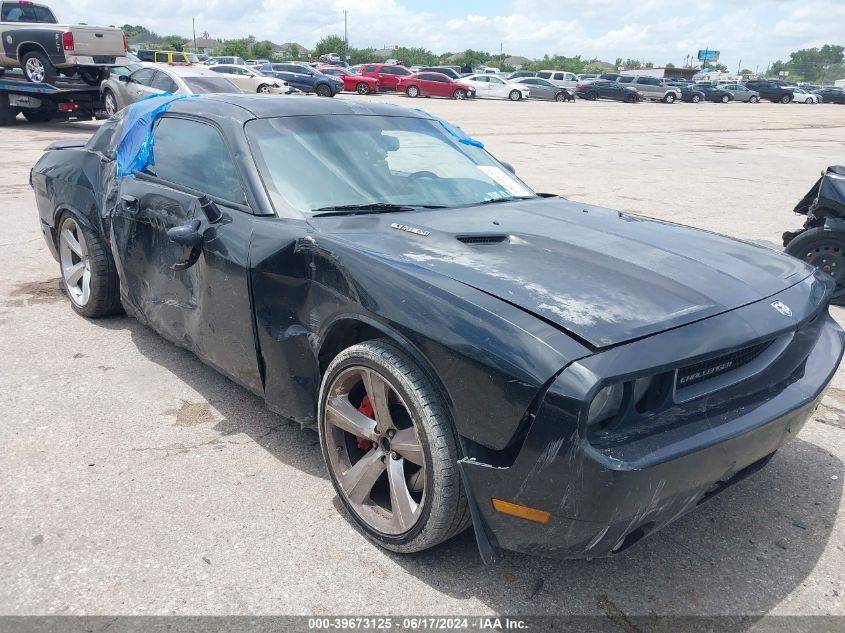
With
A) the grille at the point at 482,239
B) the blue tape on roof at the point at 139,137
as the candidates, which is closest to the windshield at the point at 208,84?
the blue tape on roof at the point at 139,137

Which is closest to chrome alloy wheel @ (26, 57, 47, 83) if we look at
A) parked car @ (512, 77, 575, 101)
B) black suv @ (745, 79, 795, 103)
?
parked car @ (512, 77, 575, 101)

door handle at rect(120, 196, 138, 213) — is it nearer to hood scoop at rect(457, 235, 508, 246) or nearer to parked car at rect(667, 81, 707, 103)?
hood scoop at rect(457, 235, 508, 246)

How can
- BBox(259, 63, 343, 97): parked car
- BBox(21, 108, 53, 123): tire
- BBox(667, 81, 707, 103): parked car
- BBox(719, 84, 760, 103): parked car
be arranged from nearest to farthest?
BBox(21, 108, 53, 123): tire < BBox(259, 63, 343, 97): parked car < BBox(667, 81, 707, 103): parked car < BBox(719, 84, 760, 103): parked car

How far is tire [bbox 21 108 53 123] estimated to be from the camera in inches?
654

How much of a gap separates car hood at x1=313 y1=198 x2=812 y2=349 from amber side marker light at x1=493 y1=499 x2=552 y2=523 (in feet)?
1.73

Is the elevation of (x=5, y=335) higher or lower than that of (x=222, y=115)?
lower

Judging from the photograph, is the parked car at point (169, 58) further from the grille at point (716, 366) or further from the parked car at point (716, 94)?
the grille at point (716, 366)

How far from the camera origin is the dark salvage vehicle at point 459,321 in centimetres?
210

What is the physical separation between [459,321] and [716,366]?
898mm

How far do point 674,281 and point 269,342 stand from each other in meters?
1.64

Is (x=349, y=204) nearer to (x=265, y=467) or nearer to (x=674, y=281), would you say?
(x=265, y=467)

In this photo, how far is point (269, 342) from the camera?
3.01 meters

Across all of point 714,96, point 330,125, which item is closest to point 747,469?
point 330,125

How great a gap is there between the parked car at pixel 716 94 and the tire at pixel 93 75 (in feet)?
147
